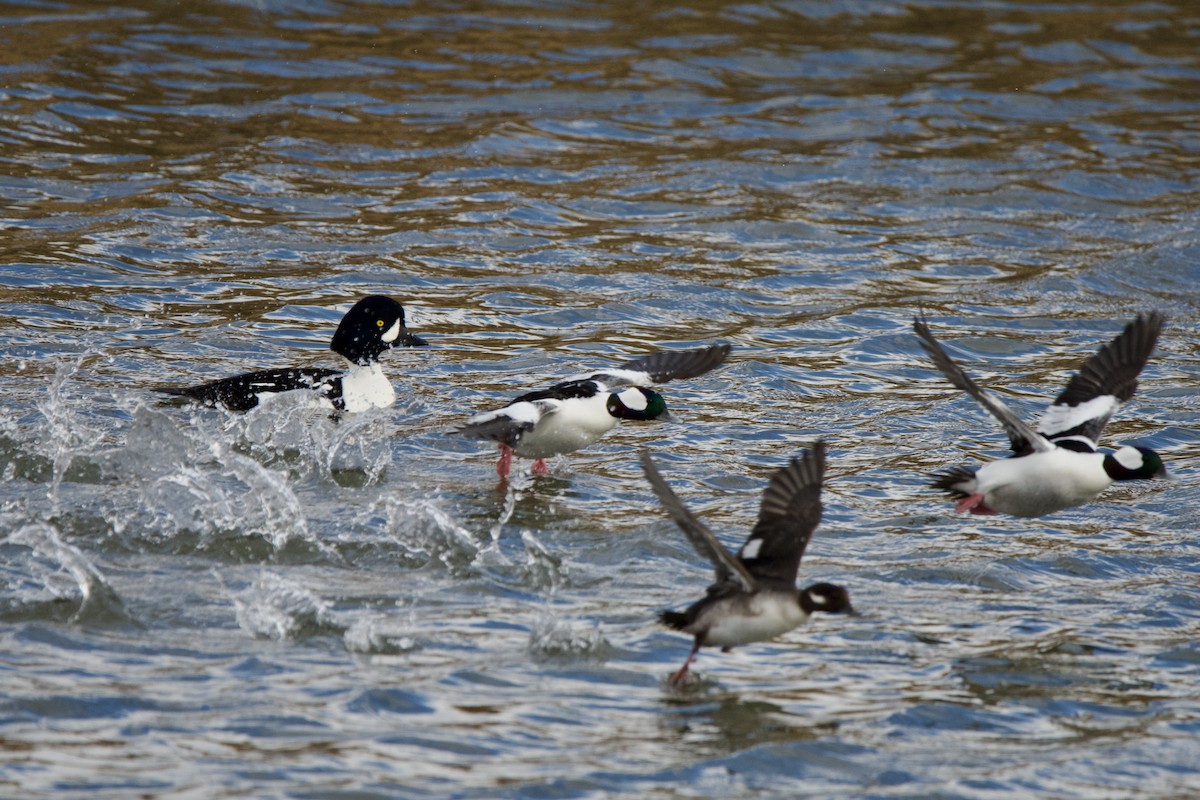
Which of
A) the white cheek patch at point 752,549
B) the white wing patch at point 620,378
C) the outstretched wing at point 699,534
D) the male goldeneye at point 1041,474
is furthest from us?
the white wing patch at point 620,378

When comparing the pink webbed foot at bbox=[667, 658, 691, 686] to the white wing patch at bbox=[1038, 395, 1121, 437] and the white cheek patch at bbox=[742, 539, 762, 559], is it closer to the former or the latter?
the white cheek patch at bbox=[742, 539, 762, 559]

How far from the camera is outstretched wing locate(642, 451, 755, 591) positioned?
203 inches

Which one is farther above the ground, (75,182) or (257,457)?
(75,182)

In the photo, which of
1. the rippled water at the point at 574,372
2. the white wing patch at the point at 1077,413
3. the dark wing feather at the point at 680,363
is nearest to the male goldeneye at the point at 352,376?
the rippled water at the point at 574,372

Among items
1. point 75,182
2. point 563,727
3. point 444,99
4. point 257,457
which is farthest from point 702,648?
point 444,99

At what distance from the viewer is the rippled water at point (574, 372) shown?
17.9ft

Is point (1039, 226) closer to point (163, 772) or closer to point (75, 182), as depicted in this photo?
point (75, 182)

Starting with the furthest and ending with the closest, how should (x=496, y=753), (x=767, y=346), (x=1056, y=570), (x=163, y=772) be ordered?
(x=767, y=346) → (x=1056, y=570) → (x=496, y=753) → (x=163, y=772)

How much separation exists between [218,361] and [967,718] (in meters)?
6.21

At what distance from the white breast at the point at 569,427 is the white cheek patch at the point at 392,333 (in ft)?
4.44

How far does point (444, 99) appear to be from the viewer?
17.3 m

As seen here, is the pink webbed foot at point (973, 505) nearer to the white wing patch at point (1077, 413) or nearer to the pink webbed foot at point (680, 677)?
the white wing patch at point (1077, 413)

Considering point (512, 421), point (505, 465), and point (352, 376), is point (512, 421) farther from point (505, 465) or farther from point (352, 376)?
point (352, 376)

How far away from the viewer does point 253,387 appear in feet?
28.6
